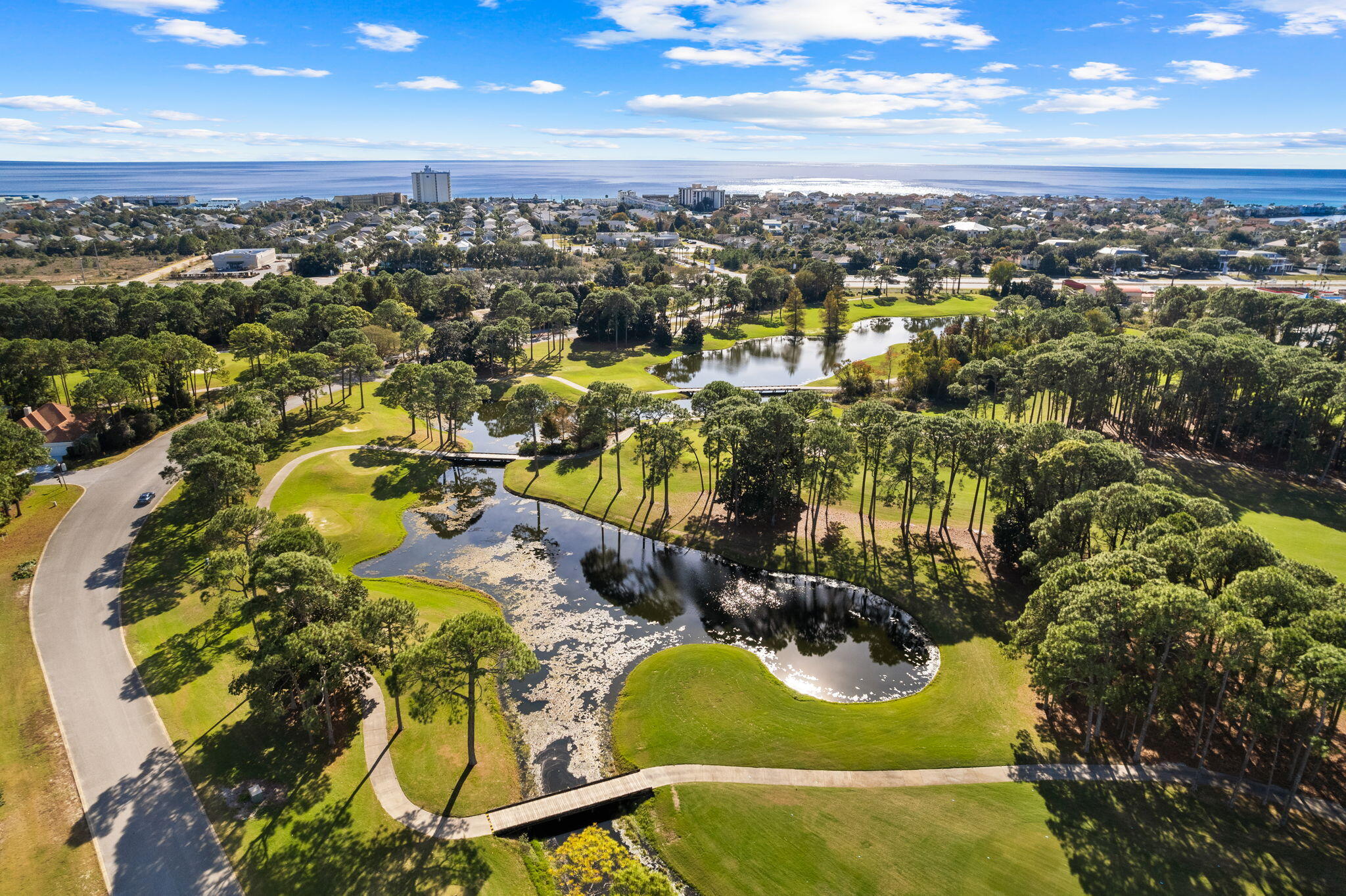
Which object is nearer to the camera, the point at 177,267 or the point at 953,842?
the point at 953,842

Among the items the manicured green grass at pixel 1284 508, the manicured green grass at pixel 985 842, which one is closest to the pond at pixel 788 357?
the manicured green grass at pixel 1284 508

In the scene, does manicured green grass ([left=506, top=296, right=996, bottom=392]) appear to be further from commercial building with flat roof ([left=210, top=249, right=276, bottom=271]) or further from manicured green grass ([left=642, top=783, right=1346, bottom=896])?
commercial building with flat roof ([left=210, top=249, right=276, bottom=271])

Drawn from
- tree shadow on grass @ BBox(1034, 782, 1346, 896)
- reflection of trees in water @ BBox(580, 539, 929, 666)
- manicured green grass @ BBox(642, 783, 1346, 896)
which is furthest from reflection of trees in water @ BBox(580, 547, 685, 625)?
tree shadow on grass @ BBox(1034, 782, 1346, 896)

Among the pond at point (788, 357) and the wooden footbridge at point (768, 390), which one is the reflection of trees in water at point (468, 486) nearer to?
the wooden footbridge at point (768, 390)

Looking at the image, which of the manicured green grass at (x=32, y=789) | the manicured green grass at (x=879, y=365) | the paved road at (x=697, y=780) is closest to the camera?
the manicured green grass at (x=32, y=789)

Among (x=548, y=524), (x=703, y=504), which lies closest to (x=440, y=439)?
(x=548, y=524)

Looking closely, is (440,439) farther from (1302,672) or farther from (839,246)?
(839,246)

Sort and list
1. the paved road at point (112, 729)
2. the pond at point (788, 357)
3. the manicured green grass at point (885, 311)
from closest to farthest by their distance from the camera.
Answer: the paved road at point (112, 729), the pond at point (788, 357), the manicured green grass at point (885, 311)
